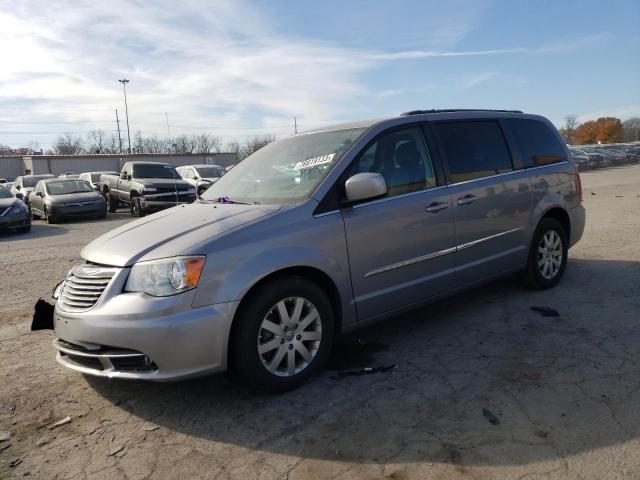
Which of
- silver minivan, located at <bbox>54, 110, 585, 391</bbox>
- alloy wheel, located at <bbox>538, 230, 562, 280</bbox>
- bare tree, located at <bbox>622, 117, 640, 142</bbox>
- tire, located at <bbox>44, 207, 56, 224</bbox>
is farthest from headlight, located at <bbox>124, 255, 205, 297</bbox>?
bare tree, located at <bbox>622, 117, 640, 142</bbox>

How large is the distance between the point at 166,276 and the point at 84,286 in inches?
26.5

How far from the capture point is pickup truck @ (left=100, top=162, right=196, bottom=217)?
1642 cm

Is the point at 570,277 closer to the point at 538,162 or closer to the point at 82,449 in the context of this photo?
the point at 538,162

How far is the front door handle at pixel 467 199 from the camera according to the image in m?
4.45

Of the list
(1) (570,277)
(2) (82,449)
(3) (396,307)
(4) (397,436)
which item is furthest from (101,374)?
(1) (570,277)

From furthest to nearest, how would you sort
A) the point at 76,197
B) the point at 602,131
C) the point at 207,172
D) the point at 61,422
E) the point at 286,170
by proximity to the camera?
the point at 602,131 < the point at 207,172 < the point at 76,197 < the point at 286,170 < the point at 61,422

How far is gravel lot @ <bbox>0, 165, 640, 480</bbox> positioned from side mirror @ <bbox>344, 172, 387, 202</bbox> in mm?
1288

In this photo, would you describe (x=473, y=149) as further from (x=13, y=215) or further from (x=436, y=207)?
(x=13, y=215)

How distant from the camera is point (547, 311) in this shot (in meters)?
4.82

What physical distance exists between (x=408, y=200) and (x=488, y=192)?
1.09 meters

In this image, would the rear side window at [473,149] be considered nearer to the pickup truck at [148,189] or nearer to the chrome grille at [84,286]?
the chrome grille at [84,286]

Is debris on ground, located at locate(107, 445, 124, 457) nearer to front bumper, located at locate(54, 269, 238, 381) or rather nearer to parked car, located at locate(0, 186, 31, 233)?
front bumper, located at locate(54, 269, 238, 381)

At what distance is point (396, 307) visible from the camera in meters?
4.06

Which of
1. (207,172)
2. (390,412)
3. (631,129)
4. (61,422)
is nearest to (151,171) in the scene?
(207,172)
